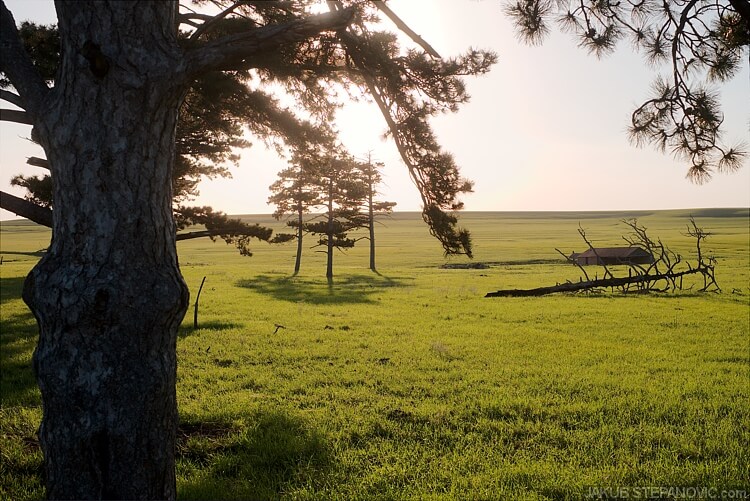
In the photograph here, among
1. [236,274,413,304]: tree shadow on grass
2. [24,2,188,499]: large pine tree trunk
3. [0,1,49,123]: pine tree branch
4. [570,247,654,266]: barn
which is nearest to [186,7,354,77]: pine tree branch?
[24,2,188,499]: large pine tree trunk

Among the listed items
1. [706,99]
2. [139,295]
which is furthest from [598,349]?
[139,295]

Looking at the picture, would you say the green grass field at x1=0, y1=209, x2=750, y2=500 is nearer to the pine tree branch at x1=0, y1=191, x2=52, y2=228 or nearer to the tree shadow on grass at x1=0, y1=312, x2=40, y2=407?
the tree shadow on grass at x1=0, y1=312, x2=40, y2=407

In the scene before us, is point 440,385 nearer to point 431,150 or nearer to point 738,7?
point 431,150

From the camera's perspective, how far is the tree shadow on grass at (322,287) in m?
21.9

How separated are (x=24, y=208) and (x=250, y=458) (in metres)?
3.22

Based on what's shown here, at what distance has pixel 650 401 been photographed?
7.44 meters

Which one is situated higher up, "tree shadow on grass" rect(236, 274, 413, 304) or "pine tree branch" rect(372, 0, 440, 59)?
"pine tree branch" rect(372, 0, 440, 59)

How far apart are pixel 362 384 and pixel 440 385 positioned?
50.2 inches

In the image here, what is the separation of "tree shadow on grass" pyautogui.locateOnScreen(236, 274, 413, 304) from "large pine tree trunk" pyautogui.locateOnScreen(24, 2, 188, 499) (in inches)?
679

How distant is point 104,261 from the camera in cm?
316

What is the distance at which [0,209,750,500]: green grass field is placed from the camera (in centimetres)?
496

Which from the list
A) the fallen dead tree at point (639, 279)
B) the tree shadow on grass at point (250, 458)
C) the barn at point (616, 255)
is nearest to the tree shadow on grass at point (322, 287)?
the fallen dead tree at point (639, 279)

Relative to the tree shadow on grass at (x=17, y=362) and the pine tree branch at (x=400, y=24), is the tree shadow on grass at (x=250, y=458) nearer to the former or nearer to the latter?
the tree shadow on grass at (x=17, y=362)

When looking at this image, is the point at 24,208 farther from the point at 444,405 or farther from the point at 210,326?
the point at 210,326
